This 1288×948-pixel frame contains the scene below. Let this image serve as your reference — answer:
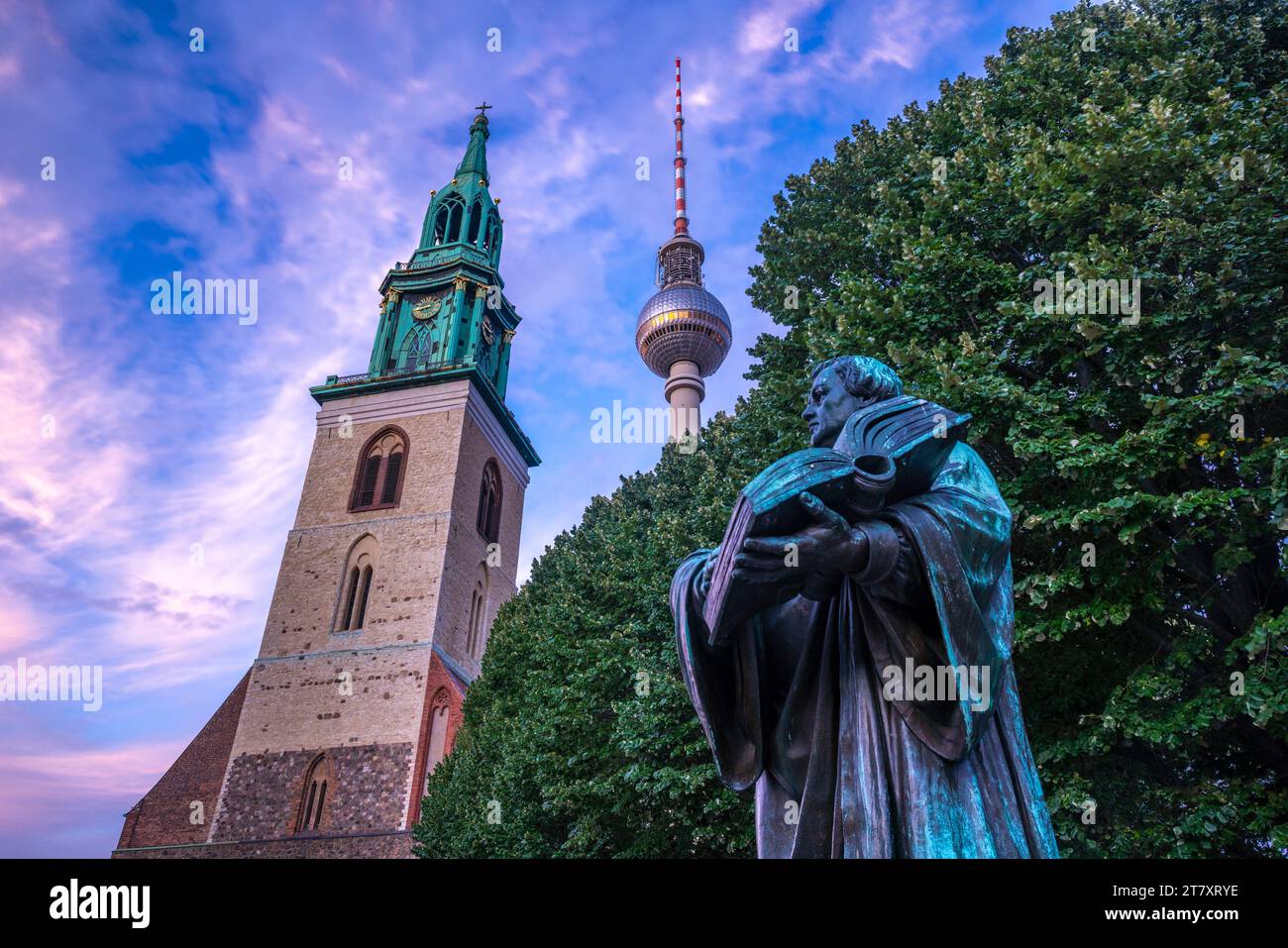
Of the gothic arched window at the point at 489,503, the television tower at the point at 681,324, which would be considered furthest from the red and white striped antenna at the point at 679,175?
the gothic arched window at the point at 489,503

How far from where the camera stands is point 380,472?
39625mm

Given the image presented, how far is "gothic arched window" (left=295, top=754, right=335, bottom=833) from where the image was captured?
102 feet

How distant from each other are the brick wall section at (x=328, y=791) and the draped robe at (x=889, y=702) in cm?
3040

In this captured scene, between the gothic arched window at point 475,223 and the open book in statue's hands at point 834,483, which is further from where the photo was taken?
the gothic arched window at point 475,223

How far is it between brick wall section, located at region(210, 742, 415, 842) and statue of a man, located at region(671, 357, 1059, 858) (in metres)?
30.4

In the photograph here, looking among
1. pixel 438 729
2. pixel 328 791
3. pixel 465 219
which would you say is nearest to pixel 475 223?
pixel 465 219

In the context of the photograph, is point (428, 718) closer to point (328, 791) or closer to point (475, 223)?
point (328, 791)

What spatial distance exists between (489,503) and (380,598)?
8643 millimetres

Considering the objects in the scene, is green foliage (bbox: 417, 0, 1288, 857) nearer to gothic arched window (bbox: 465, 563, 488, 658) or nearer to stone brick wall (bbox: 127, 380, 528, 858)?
stone brick wall (bbox: 127, 380, 528, 858)

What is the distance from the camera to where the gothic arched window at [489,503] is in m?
41.2

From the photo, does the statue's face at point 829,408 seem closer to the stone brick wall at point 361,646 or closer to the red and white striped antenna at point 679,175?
the stone brick wall at point 361,646

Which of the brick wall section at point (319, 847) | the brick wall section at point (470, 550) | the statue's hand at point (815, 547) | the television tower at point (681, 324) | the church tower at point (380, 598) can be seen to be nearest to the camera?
Result: the statue's hand at point (815, 547)

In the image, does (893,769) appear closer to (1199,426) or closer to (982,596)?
(982,596)
